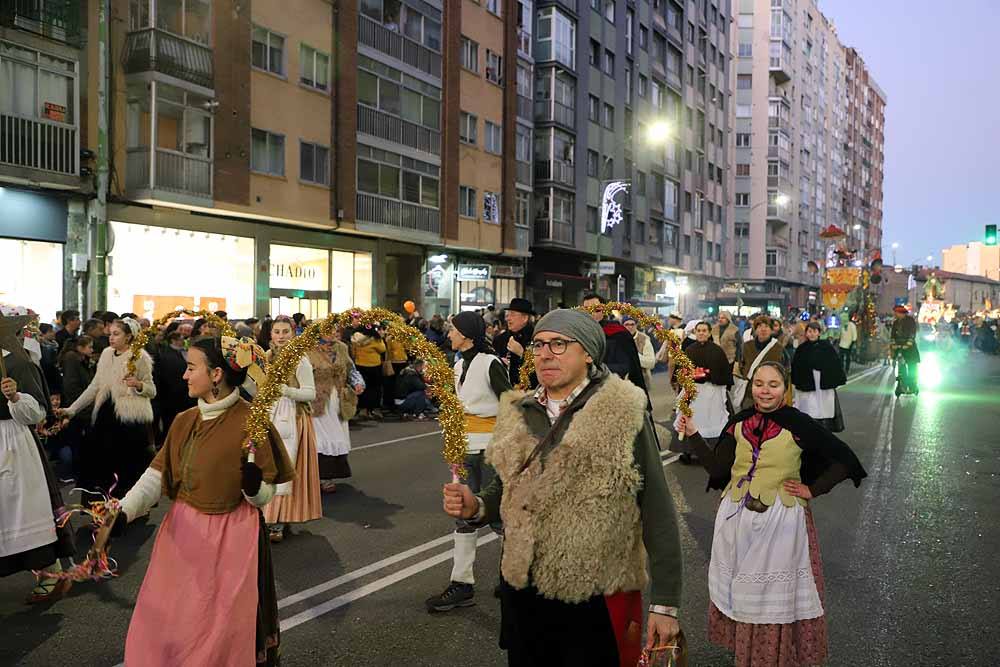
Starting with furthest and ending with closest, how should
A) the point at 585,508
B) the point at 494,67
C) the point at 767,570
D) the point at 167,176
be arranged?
the point at 494,67 < the point at 167,176 < the point at 767,570 < the point at 585,508

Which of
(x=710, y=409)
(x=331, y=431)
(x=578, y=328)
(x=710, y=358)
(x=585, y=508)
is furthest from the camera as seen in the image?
(x=710, y=409)

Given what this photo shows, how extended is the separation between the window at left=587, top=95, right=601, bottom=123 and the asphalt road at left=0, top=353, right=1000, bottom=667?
3486 centimetres

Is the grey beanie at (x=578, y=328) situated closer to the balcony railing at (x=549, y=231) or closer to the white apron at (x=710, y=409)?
the white apron at (x=710, y=409)

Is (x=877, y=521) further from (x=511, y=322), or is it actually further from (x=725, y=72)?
(x=725, y=72)

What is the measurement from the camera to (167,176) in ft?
68.2

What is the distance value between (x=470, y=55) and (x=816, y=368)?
2487cm

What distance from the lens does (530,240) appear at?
39312 millimetres

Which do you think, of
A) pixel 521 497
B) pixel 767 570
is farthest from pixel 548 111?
pixel 521 497

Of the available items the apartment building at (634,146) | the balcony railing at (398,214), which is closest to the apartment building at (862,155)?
the apartment building at (634,146)

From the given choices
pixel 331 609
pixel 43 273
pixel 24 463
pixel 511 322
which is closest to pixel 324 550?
pixel 331 609

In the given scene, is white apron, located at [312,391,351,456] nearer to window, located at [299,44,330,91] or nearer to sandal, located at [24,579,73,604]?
sandal, located at [24,579,73,604]

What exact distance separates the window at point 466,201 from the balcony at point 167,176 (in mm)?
12667

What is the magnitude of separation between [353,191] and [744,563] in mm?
24252

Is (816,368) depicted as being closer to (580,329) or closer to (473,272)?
(580,329)
